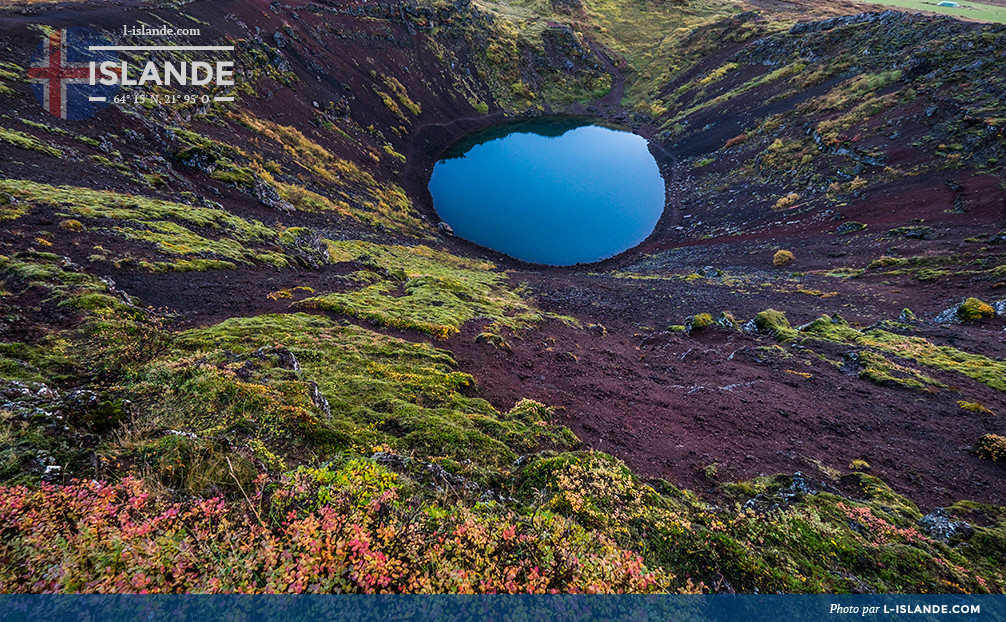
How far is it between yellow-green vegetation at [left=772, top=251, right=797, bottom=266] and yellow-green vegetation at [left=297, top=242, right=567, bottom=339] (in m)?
24.4

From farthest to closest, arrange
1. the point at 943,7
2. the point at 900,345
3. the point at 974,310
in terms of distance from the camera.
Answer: the point at 943,7, the point at 974,310, the point at 900,345

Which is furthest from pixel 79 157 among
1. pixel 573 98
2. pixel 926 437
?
pixel 573 98

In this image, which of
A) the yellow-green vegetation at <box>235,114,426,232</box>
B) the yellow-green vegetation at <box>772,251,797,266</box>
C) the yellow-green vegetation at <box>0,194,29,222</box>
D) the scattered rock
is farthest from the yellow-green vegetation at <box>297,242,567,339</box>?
the yellow-green vegetation at <box>772,251,797,266</box>

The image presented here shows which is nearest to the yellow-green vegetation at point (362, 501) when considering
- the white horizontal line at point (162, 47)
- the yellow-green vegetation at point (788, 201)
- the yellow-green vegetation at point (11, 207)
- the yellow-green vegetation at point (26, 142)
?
the yellow-green vegetation at point (11, 207)

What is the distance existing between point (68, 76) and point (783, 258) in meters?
59.7

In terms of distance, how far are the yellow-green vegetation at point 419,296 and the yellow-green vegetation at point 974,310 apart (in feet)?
76.9

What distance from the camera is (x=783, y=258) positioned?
33531 millimetres

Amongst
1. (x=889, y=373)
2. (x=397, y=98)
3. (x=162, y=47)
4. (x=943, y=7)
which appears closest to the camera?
(x=889, y=373)

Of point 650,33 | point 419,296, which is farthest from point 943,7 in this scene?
point 419,296

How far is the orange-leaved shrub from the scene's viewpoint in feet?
16.3

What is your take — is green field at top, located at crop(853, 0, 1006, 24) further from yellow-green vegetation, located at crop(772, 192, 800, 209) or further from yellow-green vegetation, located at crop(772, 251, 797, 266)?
yellow-green vegetation, located at crop(772, 251, 797, 266)

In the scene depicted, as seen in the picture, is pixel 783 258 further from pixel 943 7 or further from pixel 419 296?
pixel 943 7

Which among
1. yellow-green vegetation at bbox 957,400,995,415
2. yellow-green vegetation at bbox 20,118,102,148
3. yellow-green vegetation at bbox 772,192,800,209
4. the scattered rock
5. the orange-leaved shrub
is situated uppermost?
yellow-green vegetation at bbox 772,192,800,209

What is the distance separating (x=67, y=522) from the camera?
5.25m
